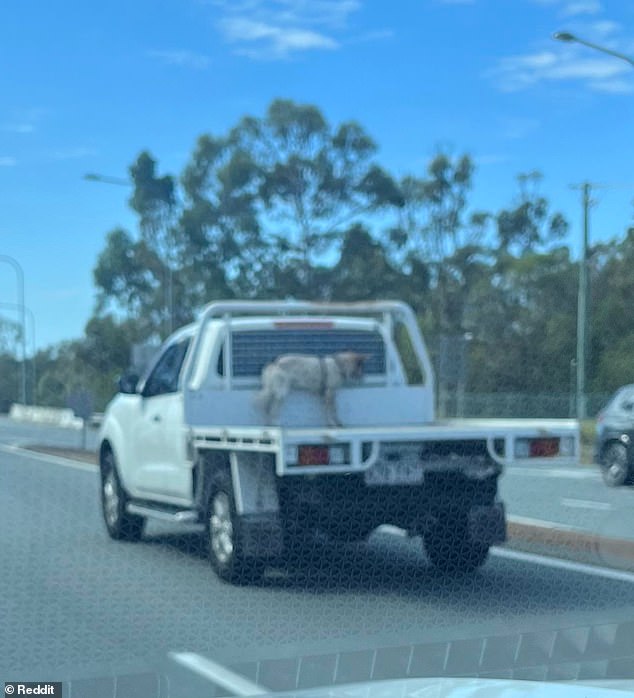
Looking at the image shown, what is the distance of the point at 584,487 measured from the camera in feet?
58.3

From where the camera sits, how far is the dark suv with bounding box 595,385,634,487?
17.7 m

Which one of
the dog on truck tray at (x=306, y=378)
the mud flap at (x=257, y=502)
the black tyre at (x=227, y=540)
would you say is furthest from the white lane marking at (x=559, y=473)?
the mud flap at (x=257, y=502)

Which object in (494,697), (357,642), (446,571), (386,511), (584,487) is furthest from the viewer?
(584,487)

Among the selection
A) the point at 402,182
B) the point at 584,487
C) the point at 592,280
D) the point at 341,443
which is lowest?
the point at 584,487

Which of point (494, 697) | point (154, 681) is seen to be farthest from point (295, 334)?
point (494, 697)

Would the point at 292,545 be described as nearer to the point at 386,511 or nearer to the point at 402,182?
the point at 386,511

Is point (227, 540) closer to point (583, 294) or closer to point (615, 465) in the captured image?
point (615, 465)

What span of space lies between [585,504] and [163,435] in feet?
22.5

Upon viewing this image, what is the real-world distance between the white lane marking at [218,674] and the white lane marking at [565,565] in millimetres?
3773

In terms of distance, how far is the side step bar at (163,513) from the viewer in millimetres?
9414

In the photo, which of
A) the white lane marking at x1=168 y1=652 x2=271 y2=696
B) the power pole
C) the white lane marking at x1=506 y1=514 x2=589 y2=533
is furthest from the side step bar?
the power pole

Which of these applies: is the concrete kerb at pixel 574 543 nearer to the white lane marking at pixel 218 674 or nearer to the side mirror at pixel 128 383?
the side mirror at pixel 128 383

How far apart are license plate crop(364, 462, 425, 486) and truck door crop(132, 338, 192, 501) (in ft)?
6.05

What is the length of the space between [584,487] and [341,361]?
352 inches
